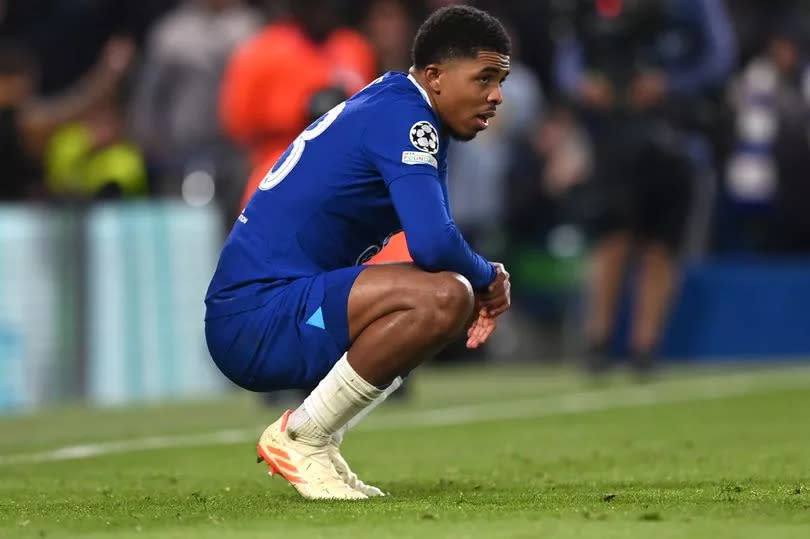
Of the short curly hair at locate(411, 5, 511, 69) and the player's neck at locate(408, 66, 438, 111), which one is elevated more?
the short curly hair at locate(411, 5, 511, 69)

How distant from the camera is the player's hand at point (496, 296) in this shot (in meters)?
5.98

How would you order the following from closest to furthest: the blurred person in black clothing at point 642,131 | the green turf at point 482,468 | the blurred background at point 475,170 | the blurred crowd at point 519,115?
1. the green turf at point 482,468
2. the blurred background at point 475,170
3. the blurred crowd at point 519,115
4. the blurred person in black clothing at point 642,131

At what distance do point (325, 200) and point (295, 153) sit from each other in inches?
9.0

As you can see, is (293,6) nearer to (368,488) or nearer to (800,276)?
(800,276)

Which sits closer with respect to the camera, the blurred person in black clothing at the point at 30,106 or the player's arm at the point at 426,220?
the player's arm at the point at 426,220

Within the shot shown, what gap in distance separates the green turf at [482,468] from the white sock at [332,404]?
24 centimetres

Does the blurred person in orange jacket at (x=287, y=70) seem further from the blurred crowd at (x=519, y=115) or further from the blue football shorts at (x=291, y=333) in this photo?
the blue football shorts at (x=291, y=333)

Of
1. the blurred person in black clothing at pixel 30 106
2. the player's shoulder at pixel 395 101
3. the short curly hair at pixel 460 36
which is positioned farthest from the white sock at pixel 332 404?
the blurred person in black clothing at pixel 30 106

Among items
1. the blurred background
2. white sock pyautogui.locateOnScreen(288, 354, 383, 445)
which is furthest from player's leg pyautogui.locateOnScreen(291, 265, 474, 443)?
the blurred background

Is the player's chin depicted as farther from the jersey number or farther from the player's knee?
the player's knee

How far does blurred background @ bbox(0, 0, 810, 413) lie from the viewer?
37.9 feet

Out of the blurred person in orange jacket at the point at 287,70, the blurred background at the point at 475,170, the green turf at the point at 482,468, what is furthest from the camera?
the blurred background at the point at 475,170

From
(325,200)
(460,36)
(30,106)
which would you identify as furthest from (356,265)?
(30,106)

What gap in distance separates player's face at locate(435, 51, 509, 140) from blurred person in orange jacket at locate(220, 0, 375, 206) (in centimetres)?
507
